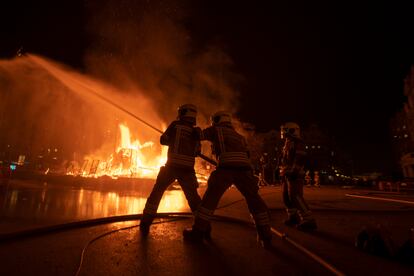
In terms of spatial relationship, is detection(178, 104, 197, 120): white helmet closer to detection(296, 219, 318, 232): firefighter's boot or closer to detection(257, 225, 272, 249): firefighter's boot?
detection(257, 225, 272, 249): firefighter's boot

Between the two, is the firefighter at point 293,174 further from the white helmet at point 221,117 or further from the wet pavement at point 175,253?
the white helmet at point 221,117

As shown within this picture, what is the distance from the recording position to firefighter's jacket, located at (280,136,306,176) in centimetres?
500

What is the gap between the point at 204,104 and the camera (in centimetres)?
2688

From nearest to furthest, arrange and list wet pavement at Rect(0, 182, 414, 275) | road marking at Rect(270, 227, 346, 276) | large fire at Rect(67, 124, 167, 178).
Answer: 1. road marking at Rect(270, 227, 346, 276)
2. wet pavement at Rect(0, 182, 414, 275)
3. large fire at Rect(67, 124, 167, 178)

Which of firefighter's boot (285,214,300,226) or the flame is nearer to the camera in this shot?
firefighter's boot (285,214,300,226)

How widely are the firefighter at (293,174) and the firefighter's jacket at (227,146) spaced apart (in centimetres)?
136

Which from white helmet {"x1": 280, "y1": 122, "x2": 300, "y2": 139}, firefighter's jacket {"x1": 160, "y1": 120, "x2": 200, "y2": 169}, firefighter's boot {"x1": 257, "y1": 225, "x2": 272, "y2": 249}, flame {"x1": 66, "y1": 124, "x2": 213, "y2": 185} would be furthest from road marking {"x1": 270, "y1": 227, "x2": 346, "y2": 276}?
flame {"x1": 66, "y1": 124, "x2": 213, "y2": 185}

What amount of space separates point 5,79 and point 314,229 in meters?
27.7

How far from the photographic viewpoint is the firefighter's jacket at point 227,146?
12.6 feet

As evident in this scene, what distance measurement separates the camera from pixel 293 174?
4.98m

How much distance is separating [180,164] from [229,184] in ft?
3.08

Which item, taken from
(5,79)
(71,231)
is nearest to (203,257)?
(71,231)

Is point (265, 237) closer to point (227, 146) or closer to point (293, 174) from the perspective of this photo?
point (227, 146)

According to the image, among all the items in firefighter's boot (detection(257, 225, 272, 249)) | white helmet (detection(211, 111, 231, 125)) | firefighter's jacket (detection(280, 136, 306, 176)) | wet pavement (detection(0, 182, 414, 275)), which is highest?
white helmet (detection(211, 111, 231, 125))
